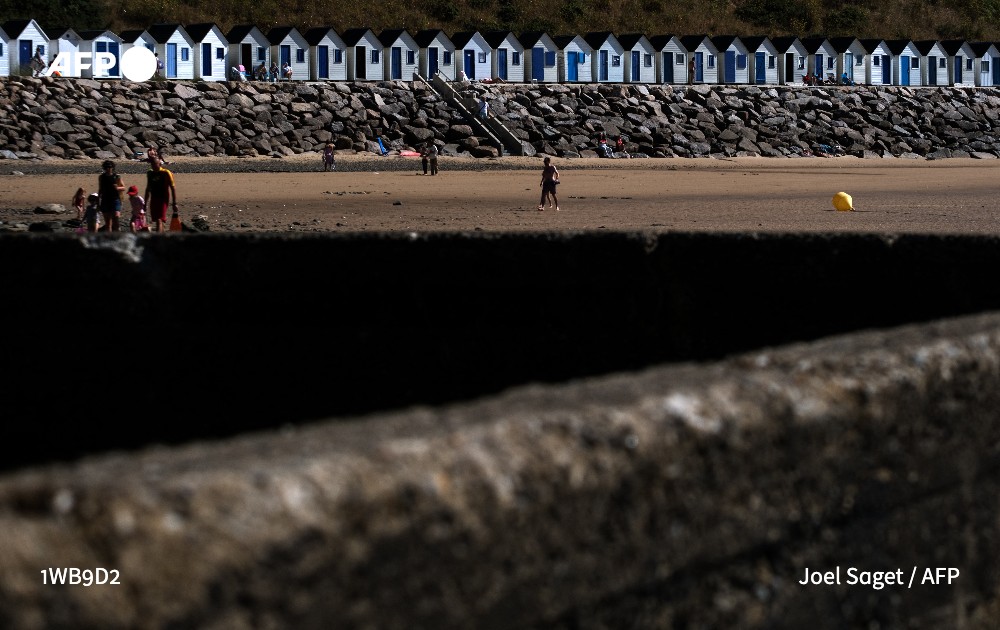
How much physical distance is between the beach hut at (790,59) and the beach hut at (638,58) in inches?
339

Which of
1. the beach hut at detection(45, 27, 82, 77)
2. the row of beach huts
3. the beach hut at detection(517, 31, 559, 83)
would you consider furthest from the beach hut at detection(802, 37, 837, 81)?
the beach hut at detection(45, 27, 82, 77)

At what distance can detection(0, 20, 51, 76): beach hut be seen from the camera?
63.2 metres

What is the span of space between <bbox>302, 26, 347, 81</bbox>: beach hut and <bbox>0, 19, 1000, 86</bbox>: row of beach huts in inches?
2.0

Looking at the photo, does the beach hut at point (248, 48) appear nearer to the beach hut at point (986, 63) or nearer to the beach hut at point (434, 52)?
the beach hut at point (434, 52)

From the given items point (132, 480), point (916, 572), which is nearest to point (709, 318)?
point (916, 572)

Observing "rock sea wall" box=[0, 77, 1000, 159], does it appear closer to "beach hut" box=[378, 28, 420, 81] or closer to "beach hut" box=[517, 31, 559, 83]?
"beach hut" box=[517, 31, 559, 83]

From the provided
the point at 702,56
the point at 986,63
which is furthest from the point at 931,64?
the point at 702,56

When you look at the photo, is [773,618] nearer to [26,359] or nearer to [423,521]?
[423,521]

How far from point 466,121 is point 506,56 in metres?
14.3

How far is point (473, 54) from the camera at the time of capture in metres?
72.1

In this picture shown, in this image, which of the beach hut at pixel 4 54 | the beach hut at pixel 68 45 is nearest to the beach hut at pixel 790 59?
the beach hut at pixel 68 45

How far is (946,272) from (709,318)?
2.14 feet

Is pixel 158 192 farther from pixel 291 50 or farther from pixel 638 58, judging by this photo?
pixel 638 58

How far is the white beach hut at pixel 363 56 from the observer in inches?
2719
